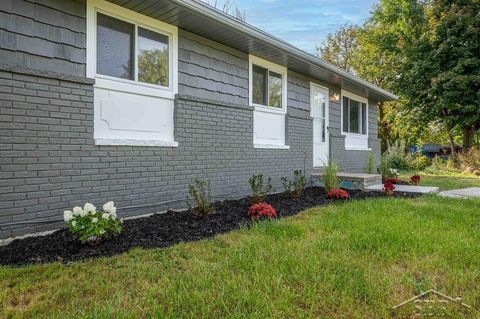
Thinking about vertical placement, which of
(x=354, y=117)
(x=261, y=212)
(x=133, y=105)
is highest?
(x=354, y=117)

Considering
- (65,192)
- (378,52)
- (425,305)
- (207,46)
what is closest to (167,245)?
(65,192)

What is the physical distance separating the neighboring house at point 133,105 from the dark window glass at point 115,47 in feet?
0.05

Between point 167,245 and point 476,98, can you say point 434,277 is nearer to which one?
point 167,245

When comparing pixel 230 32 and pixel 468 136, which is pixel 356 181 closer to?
pixel 230 32

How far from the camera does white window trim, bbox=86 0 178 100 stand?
4445mm

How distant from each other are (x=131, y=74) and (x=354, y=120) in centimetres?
875

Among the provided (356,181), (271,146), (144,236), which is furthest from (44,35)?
(356,181)

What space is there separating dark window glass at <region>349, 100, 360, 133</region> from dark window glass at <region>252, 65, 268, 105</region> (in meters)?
5.01

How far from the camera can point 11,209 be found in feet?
12.3

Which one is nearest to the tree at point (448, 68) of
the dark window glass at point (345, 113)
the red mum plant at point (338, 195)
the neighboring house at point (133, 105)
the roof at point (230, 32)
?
the dark window glass at point (345, 113)

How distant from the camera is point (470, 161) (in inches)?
616

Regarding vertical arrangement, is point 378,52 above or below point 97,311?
above

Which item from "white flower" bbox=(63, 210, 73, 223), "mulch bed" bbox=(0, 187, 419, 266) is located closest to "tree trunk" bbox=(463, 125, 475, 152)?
"mulch bed" bbox=(0, 187, 419, 266)

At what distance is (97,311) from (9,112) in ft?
8.51
